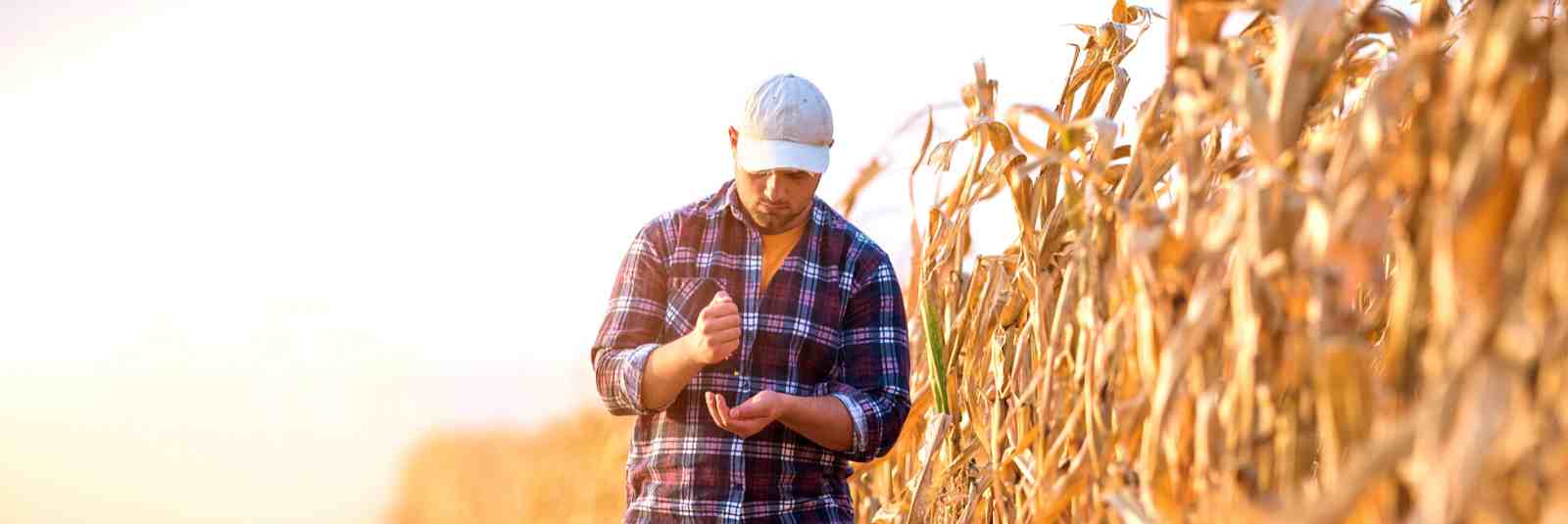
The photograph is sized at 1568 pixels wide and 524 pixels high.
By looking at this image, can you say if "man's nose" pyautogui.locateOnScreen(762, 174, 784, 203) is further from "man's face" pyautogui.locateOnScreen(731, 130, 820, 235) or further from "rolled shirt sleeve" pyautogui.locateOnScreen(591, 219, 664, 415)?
"rolled shirt sleeve" pyautogui.locateOnScreen(591, 219, 664, 415)

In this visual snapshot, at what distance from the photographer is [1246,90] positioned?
1.31 meters

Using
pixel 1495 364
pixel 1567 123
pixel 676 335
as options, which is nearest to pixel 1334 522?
pixel 1495 364

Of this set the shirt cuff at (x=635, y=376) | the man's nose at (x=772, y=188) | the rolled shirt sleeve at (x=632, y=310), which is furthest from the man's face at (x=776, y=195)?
the shirt cuff at (x=635, y=376)

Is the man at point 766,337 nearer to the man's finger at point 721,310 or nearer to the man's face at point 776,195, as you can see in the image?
the man's face at point 776,195

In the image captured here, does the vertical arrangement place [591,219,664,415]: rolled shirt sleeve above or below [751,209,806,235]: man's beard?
below

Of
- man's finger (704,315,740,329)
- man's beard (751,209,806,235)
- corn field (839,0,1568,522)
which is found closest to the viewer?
corn field (839,0,1568,522)

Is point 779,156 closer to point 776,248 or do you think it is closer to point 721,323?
point 776,248

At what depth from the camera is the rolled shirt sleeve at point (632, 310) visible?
88.7 inches

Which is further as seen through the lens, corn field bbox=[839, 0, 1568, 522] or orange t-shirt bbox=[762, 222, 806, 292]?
orange t-shirt bbox=[762, 222, 806, 292]

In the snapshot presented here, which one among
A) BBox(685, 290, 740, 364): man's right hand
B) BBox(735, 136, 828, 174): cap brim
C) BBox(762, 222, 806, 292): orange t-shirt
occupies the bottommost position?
BBox(685, 290, 740, 364): man's right hand

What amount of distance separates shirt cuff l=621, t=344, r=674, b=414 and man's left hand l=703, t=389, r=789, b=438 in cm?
11

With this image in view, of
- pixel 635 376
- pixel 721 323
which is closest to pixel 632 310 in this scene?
pixel 635 376

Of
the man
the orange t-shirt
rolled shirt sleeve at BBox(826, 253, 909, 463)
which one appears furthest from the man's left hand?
the orange t-shirt

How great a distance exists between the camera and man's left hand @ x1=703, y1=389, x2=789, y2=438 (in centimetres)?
207
